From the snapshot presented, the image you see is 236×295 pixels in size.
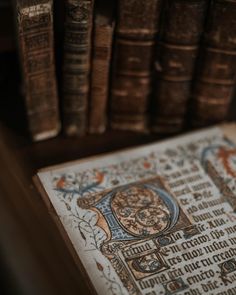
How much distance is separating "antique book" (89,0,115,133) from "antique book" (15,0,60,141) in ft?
0.23

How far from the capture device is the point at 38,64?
0.82 meters

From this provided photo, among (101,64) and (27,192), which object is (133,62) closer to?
(101,64)

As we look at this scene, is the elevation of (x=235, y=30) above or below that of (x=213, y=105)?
above

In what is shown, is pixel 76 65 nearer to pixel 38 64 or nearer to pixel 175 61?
pixel 38 64

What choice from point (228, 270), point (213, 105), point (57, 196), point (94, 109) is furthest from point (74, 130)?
point (228, 270)

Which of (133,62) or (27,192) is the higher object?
(133,62)

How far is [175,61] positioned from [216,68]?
8cm

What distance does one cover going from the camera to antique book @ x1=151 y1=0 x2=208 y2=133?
785 millimetres

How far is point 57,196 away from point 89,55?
0.81 feet

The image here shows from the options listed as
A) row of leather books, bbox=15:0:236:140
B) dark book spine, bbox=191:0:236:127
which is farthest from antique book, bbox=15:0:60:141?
dark book spine, bbox=191:0:236:127

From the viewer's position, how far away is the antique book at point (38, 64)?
2.46 ft

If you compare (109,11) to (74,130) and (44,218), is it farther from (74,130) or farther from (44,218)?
(44,218)

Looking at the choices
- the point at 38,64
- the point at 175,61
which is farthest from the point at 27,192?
the point at 175,61

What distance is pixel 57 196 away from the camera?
819 millimetres
